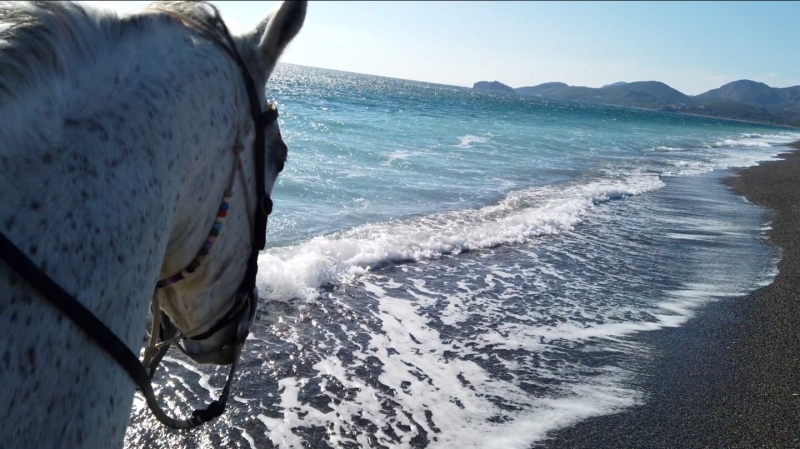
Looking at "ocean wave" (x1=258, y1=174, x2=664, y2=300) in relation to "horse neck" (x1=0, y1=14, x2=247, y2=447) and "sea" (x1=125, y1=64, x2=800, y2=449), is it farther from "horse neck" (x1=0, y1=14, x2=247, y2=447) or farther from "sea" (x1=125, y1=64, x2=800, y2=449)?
"horse neck" (x1=0, y1=14, x2=247, y2=447)

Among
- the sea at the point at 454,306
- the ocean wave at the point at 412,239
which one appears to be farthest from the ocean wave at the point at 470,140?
the ocean wave at the point at 412,239

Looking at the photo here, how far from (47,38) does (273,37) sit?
25.2 inches

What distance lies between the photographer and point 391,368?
5.83m

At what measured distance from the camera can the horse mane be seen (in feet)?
3.43

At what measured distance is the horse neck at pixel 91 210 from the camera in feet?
3.31

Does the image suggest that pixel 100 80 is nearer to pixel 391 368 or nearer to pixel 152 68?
pixel 152 68

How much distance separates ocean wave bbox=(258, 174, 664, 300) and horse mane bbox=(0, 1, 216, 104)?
20.4 feet

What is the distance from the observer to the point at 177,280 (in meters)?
1.66

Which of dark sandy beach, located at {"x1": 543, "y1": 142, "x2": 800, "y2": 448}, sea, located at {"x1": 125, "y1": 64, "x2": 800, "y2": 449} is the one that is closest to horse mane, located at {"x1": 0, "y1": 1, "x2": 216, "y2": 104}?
sea, located at {"x1": 125, "y1": 64, "x2": 800, "y2": 449}

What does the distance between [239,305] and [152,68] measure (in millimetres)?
929

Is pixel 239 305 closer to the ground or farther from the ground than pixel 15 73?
closer to the ground

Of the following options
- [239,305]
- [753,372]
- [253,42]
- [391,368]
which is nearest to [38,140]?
[253,42]

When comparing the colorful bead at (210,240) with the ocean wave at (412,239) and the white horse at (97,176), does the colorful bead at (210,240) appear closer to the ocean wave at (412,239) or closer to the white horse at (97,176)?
the white horse at (97,176)

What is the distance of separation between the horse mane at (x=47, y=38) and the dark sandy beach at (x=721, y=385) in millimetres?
4479
